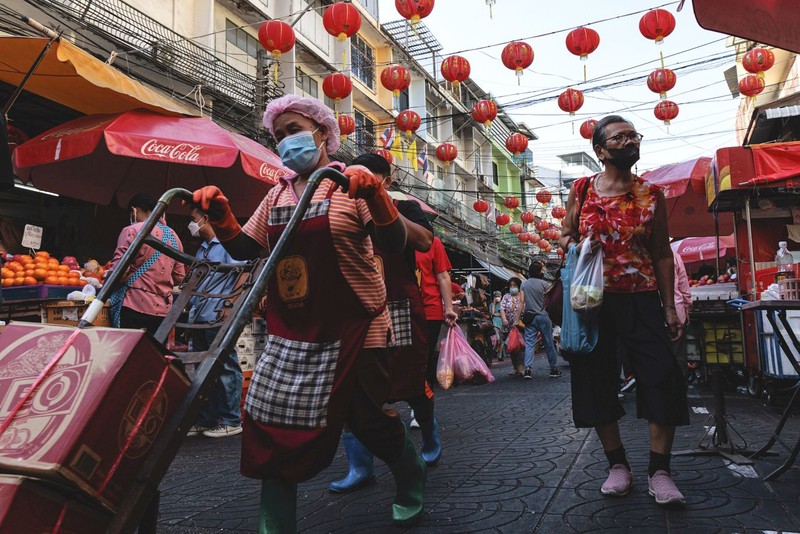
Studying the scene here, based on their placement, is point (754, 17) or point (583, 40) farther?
point (583, 40)

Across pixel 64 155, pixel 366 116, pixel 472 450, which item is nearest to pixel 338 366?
pixel 472 450

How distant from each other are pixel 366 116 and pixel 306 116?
2389 centimetres

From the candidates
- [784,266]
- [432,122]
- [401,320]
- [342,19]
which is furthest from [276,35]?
[432,122]

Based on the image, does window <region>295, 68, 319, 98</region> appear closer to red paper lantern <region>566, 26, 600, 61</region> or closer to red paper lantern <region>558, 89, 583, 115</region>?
red paper lantern <region>558, 89, 583, 115</region>

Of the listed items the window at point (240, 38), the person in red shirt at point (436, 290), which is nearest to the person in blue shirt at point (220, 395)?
the person in red shirt at point (436, 290)

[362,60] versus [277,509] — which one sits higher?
[362,60]

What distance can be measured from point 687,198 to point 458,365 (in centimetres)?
814

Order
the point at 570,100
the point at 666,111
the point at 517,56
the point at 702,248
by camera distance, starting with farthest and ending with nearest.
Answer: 1. the point at 702,248
2. the point at 666,111
3. the point at 570,100
4. the point at 517,56

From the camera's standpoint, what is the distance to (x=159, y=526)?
3.06m

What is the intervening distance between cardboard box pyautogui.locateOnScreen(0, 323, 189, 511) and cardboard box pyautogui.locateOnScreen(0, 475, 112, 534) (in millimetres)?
37

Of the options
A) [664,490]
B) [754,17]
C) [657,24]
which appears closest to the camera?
[754,17]

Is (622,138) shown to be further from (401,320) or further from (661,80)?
(661,80)

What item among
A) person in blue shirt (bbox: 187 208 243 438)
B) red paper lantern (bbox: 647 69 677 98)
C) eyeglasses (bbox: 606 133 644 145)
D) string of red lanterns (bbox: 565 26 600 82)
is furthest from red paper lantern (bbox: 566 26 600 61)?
eyeglasses (bbox: 606 133 644 145)

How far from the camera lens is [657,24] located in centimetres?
1122
